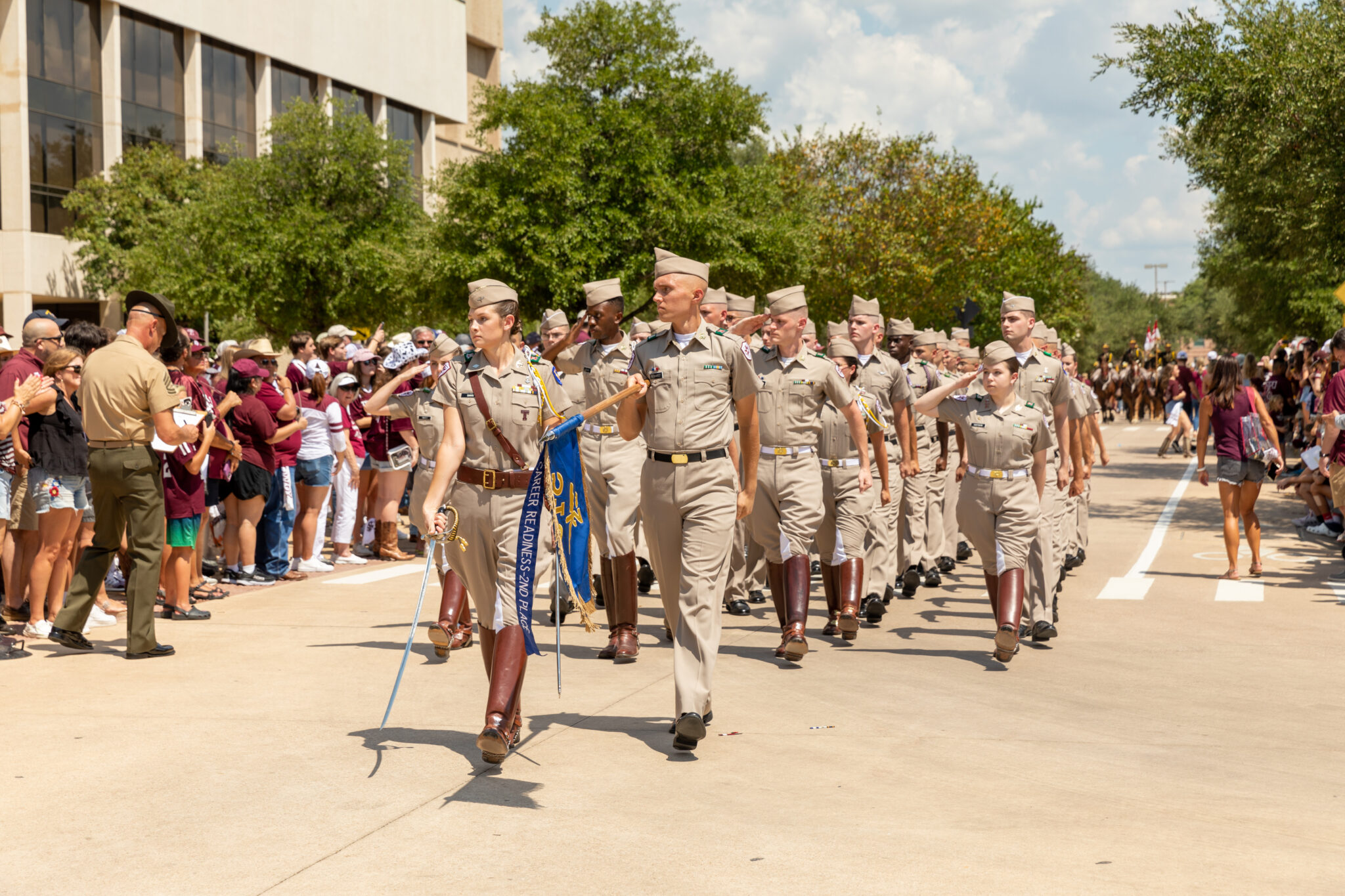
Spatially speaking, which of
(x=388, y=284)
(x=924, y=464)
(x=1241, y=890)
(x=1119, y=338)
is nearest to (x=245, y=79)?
(x=388, y=284)

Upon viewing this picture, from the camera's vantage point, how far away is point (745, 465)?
22.4 feet

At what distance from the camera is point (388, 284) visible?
3991 centimetres

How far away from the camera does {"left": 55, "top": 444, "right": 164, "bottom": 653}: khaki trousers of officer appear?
8.49 meters

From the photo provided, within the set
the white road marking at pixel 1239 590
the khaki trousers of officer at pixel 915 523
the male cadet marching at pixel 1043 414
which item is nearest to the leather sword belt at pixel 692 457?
the male cadet marching at pixel 1043 414

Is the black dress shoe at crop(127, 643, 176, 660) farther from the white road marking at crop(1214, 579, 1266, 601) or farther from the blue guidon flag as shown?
the white road marking at crop(1214, 579, 1266, 601)

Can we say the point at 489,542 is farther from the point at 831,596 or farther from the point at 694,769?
the point at 831,596

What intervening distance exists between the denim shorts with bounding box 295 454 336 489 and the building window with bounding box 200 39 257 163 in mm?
36756

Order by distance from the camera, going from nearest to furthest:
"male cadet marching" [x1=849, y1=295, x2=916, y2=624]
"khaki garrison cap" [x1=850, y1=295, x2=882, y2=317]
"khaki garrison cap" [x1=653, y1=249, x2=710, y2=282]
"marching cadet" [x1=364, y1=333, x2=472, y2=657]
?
"khaki garrison cap" [x1=653, y1=249, x2=710, y2=282], "marching cadet" [x1=364, y1=333, x2=472, y2=657], "male cadet marching" [x1=849, y1=295, x2=916, y2=624], "khaki garrison cap" [x1=850, y1=295, x2=882, y2=317]

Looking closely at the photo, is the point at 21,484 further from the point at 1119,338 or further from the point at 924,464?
the point at 1119,338

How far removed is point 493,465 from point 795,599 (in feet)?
9.82

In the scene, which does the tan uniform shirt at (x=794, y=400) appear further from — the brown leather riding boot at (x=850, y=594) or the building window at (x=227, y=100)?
the building window at (x=227, y=100)

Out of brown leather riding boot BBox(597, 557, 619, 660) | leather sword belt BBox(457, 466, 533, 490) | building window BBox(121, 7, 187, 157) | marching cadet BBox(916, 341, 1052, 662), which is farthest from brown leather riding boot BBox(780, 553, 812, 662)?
building window BBox(121, 7, 187, 157)

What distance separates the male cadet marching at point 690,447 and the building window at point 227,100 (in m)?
43.4

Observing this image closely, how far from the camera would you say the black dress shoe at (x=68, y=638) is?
852 cm
